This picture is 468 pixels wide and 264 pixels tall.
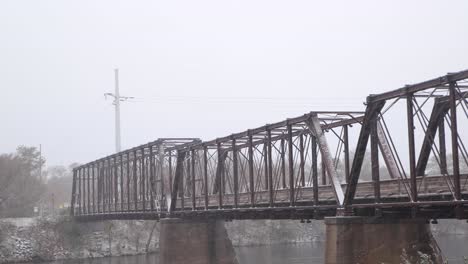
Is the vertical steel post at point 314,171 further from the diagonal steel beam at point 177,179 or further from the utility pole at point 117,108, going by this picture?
the utility pole at point 117,108

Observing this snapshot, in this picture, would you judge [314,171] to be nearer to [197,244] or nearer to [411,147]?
[411,147]

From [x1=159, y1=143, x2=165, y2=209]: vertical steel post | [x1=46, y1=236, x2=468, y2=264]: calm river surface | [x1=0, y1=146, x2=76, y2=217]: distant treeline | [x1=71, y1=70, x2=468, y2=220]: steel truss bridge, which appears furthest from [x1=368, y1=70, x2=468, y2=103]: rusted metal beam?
[x1=0, y1=146, x2=76, y2=217]: distant treeline

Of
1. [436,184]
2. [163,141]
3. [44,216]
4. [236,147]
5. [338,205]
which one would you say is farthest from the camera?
[44,216]

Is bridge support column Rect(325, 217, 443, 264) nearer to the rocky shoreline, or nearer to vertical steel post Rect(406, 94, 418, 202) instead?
vertical steel post Rect(406, 94, 418, 202)

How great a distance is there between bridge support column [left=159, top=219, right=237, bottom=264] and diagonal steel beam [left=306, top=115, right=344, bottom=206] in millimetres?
16591

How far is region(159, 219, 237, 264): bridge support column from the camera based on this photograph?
151 ft

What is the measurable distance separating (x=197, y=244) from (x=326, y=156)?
18410 millimetres

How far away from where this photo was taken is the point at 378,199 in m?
27.1

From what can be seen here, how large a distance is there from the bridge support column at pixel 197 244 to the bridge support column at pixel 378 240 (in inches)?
757

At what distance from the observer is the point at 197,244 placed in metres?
46.7

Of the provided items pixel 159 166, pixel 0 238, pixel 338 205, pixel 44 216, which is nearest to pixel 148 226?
pixel 44 216

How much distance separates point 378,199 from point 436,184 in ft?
8.42

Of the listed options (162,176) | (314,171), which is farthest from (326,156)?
(162,176)

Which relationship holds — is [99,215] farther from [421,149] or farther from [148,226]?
[421,149]
